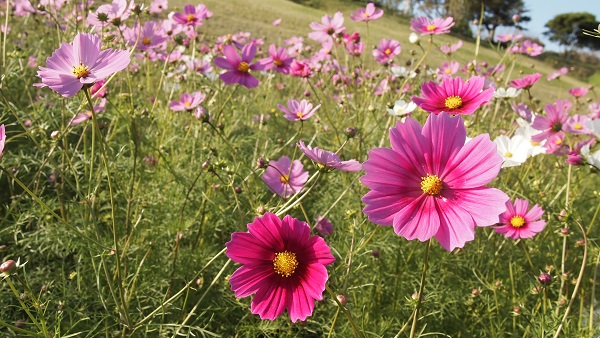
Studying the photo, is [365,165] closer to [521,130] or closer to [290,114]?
[290,114]

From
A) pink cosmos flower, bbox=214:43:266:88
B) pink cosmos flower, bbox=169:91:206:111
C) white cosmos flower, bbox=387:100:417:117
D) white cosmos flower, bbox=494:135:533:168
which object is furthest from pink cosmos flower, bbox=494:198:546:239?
pink cosmos flower, bbox=169:91:206:111

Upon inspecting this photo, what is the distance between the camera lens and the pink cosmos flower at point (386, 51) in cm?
219

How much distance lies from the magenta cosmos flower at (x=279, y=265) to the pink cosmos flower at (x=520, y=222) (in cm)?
71

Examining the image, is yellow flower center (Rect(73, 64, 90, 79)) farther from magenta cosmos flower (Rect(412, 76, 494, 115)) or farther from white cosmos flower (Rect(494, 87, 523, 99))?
white cosmos flower (Rect(494, 87, 523, 99))

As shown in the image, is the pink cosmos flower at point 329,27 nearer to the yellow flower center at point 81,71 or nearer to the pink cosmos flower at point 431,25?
the pink cosmos flower at point 431,25

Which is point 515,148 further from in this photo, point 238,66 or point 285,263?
point 285,263

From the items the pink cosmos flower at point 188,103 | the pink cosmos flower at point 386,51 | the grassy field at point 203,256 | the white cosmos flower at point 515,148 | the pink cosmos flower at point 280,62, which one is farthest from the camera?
the pink cosmos flower at point 386,51

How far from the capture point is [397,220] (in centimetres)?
67

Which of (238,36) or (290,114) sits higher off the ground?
(290,114)

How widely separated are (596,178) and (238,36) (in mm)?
2588

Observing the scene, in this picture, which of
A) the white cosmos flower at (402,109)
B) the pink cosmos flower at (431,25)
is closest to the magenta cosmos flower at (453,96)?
the white cosmos flower at (402,109)

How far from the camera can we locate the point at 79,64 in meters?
0.85

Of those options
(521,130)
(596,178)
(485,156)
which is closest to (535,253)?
(521,130)

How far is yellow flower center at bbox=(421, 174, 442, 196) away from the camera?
0.72 m
